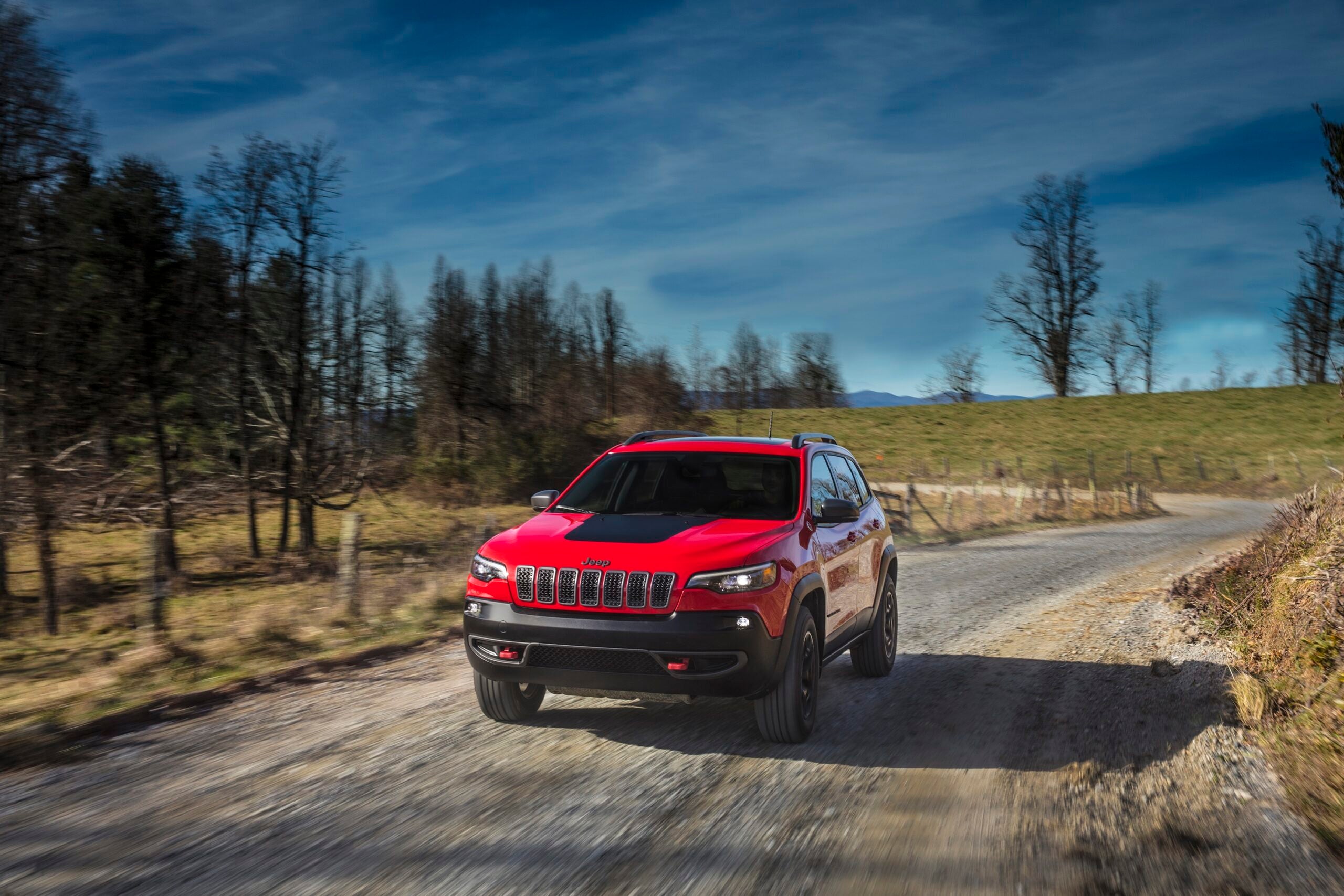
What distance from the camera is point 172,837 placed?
4.11 meters

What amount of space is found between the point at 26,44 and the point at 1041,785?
49.1ft

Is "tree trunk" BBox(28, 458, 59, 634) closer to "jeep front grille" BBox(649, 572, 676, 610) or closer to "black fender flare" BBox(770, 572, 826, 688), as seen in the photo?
"jeep front grille" BBox(649, 572, 676, 610)

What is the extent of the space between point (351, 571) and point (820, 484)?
654 cm

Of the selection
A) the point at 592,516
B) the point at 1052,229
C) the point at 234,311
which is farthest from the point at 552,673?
the point at 1052,229

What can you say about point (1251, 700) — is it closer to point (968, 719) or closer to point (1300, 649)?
point (1300, 649)

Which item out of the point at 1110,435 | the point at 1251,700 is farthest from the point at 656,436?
the point at 1110,435

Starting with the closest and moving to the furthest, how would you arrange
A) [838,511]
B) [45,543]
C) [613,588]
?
[613,588], [838,511], [45,543]

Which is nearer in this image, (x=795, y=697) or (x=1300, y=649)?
(x=795, y=697)

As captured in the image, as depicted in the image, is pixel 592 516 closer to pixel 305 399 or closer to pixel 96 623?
pixel 96 623

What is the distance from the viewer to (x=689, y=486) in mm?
6551

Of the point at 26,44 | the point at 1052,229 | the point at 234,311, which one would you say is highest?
the point at 1052,229

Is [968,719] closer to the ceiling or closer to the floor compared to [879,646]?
closer to the floor

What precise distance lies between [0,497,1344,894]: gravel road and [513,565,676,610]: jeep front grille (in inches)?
33.9

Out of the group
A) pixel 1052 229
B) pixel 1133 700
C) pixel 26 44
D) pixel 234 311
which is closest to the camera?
pixel 1133 700
